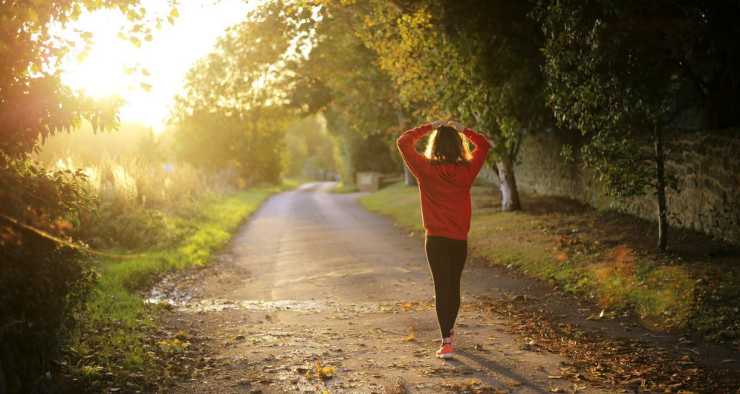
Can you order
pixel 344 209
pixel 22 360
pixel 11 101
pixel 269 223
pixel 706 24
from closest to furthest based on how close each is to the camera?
pixel 22 360
pixel 11 101
pixel 706 24
pixel 269 223
pixel 344 209

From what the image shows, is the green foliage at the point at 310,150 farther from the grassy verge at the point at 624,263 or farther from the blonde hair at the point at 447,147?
the blonde hair at the point at 447,147

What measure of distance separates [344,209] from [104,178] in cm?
1456

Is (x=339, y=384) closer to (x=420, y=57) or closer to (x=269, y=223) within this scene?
(x=420, y=57)

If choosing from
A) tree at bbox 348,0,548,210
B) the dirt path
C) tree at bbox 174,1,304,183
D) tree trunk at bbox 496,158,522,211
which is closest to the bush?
the dirt path

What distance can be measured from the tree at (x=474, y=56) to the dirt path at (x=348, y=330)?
4.58 meters

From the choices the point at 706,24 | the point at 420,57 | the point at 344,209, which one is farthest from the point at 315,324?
the point at 344,209

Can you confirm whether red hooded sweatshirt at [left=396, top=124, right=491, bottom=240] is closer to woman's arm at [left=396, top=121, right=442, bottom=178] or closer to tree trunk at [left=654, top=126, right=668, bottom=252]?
woman's arm at [left=396, top=121, right=442, bottom=178]

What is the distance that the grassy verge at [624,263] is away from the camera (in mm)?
8105

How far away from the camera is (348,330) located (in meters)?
7.96

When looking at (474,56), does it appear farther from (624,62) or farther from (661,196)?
(661,196)

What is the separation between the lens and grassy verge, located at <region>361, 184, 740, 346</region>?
8.11 meters

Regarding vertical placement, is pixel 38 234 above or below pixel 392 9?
below

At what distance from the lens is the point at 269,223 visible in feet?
80.9

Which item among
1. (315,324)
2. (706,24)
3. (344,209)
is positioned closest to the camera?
(315,324)
